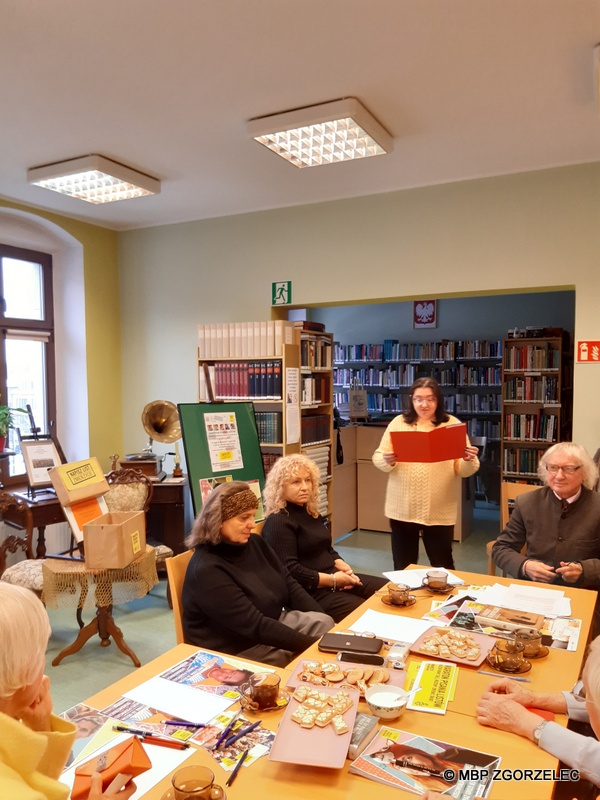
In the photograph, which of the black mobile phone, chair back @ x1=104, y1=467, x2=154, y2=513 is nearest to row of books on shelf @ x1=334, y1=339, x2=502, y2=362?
chair back @ x1=104, y1=467, x2=154, y2=513

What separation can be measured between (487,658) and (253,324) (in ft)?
11.5

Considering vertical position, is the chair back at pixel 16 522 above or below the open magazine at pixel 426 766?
below

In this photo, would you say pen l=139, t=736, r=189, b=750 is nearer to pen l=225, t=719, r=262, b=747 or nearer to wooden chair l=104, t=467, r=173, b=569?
pen l=225, t=719, r=262, b=747

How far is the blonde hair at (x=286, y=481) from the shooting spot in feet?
9.92

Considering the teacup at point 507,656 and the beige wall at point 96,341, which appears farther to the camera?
the beige wall at point 96,341

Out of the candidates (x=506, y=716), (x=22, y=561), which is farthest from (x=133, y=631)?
(x=506, y=716)

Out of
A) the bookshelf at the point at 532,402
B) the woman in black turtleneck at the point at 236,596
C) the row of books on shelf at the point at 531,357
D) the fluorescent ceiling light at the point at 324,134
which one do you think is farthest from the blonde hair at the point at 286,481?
the row of books on shelf at the point at 531,357

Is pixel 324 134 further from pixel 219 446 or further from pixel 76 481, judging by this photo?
pixel 76 481

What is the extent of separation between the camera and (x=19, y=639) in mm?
1140

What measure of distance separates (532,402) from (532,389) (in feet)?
0.50

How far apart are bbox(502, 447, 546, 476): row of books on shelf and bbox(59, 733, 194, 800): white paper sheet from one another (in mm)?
5661

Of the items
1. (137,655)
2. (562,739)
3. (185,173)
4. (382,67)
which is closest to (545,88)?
(382,67)

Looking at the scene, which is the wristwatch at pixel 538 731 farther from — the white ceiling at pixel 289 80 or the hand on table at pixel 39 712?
the white ceiling at pixel 289 80

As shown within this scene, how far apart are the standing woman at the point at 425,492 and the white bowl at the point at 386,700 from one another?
198cm
